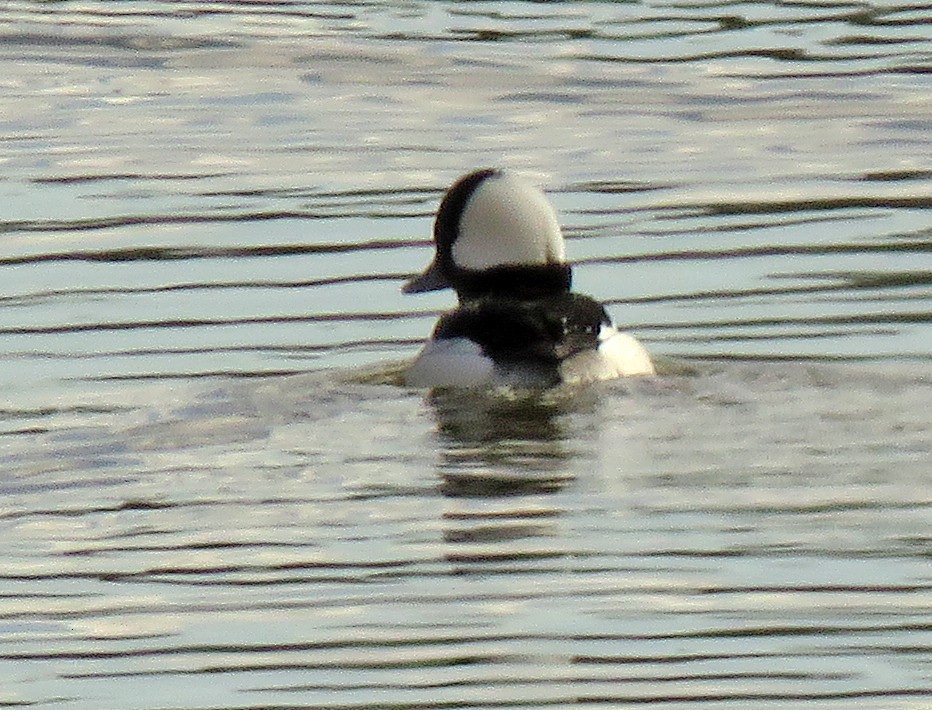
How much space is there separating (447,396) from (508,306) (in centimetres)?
49

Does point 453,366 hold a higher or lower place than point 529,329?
lower

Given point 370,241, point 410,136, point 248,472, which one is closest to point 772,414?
point 248,472

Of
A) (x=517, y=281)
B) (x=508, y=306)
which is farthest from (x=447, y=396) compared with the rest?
(x=517, y=281)

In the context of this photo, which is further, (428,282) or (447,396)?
(428,282)

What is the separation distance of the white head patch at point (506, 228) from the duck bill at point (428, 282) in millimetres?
157

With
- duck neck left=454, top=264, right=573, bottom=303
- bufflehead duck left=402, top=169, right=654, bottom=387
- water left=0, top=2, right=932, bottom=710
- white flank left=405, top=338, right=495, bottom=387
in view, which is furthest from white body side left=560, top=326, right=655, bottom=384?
duck neck left=454, top=264, right=573, bottom=303

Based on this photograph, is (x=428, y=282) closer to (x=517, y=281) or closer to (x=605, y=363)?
(x=517, y=281)

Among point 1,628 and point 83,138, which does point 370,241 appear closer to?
point 83,138

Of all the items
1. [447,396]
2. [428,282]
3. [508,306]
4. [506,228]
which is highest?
[506,228]

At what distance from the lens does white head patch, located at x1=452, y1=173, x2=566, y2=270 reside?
10797 mm

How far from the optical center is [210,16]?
1906 centimetres

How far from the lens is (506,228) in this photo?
35.7ft

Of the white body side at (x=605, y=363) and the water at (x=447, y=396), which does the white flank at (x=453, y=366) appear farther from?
the white body side at (x=605, y=363)

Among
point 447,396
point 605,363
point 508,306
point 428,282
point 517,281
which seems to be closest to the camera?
point 447,396
